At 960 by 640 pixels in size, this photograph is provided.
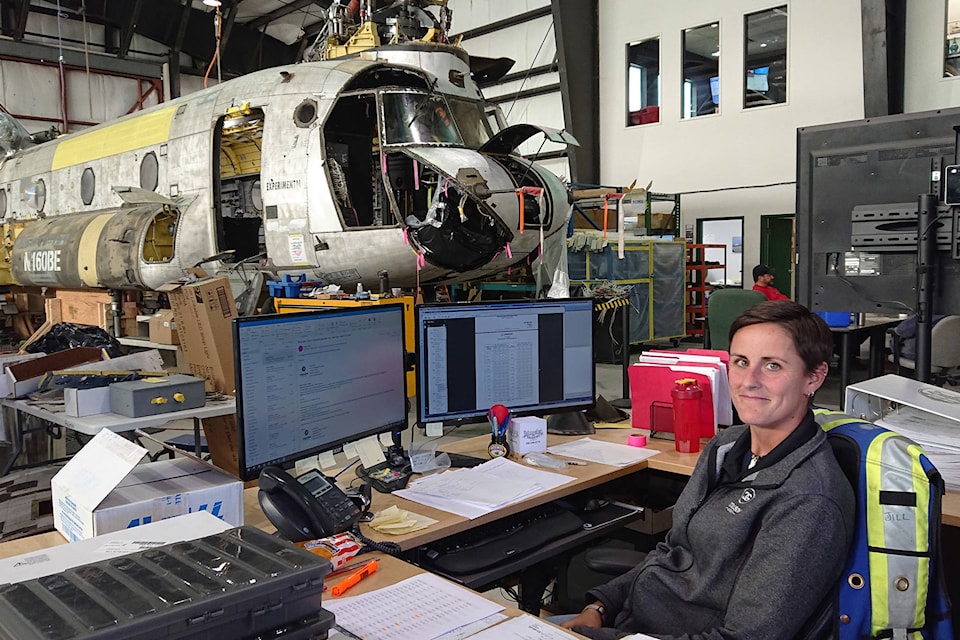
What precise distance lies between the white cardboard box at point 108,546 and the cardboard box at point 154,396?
1.52 m

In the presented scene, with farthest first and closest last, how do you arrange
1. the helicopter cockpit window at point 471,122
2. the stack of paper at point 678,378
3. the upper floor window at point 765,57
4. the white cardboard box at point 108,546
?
the upper floor window at point 765,57
the helicopter cockpit window at point 471,122
the stack of paper at point 678,378
the white cardboard box at point 108,546

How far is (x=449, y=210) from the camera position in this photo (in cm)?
567

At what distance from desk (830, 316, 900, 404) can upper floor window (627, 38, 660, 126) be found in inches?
274

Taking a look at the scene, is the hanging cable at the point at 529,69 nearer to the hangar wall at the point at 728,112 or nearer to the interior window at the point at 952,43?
the hangar wall at the point at 728,112

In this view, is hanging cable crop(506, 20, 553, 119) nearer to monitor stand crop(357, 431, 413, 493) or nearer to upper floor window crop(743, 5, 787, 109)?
upper floor window crop(743, 5, 787, 109)

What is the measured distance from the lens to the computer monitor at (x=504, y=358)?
90.1 inches

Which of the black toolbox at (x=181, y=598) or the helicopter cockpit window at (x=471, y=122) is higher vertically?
the helicopter cockpit window at (x=471, y=122)

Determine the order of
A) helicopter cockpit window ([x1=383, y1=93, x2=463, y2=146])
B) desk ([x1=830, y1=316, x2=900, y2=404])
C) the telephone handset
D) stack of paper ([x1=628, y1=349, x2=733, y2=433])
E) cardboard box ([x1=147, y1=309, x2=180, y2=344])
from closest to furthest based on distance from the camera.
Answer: the telephone handset
stack of paper ([x1=628, y1=349, x2=733, y2=433])
desk ([x1=830, y1=316, x2=900, y2=404])
cardboard box ([x1=147, y1=309, x2=180, y2=344])
helicopter cockpit window ([x1=383, y1=93, x2=463, y2=146])

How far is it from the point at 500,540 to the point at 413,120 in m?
4.48

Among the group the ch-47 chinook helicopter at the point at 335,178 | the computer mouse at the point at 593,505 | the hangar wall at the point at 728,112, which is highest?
the hangar wall at the point at 728,112

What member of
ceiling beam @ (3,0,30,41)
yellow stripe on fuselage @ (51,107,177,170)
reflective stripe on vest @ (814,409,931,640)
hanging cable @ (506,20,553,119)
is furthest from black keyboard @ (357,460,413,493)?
ceiling beam @ (3,0,30,41)

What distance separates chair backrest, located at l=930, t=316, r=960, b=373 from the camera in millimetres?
4918

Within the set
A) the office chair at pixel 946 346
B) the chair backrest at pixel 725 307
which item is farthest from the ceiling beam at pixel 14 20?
the office chair at pixel 946 346

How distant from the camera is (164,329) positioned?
533 cm
